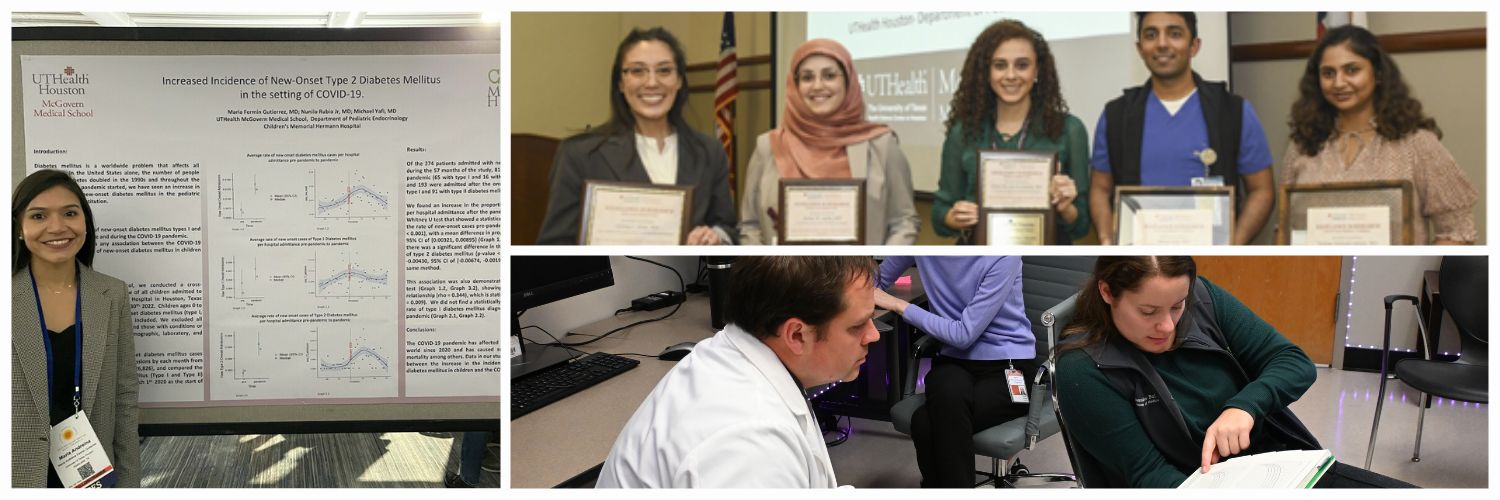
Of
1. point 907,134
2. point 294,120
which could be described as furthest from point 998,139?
point 294,120

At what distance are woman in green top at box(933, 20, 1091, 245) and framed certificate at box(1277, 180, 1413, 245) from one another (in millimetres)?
344

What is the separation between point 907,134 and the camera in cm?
180

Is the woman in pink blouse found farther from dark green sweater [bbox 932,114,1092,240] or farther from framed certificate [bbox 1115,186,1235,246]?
dark green sweater [bbox 932,114,1092,240]

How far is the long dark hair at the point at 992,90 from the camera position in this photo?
1771 millimetres

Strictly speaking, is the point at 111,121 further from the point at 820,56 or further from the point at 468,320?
the point at 820,56

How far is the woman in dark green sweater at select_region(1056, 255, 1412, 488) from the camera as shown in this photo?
176 centimetres

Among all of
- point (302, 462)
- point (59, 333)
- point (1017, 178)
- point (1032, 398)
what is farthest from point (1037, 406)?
point (302, 462)

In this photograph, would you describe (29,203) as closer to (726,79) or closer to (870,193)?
(726,79)

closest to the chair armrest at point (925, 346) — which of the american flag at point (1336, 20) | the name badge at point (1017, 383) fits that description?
the name badge at point (1017, 383)

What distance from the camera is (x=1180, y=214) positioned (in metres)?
1.77

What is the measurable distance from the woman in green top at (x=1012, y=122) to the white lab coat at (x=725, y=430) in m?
0.49

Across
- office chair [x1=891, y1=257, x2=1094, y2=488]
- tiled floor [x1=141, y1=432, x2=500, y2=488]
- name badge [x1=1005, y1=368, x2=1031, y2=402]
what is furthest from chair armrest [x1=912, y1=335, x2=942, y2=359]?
tiled floor [x1=141, y1=432, x2=500, y2=488]

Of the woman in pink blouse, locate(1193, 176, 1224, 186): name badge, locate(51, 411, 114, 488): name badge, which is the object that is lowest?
locate(51, 411, 114, 488): name badge

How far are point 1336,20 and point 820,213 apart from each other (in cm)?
91
